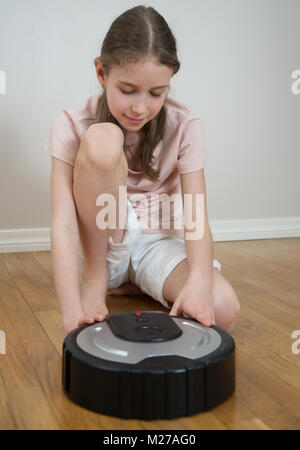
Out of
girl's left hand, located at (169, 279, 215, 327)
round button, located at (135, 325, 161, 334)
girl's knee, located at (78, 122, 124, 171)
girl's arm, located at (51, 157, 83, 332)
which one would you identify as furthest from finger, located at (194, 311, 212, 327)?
girl's knee, located at (78, 122, 124, 171)

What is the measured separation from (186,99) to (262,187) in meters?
0.53

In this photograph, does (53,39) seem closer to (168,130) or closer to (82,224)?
(168,130)

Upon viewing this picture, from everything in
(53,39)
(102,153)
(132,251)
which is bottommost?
(132,251)

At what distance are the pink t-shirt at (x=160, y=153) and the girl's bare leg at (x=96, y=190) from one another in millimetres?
121

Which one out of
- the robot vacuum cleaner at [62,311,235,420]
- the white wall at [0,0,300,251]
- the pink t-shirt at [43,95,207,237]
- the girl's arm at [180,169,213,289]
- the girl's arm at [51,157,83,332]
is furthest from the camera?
the white wall at [0,0,300,251]

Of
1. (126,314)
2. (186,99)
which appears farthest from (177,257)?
(186,99)

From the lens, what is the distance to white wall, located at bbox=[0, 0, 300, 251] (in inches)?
72.2

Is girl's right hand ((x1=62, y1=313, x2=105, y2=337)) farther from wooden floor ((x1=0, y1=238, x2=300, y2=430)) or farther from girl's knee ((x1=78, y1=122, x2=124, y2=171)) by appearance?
girl's knee ((x1=78, y1=122, x2=124, y2=171))

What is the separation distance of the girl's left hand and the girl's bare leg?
186mm

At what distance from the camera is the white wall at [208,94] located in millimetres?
1835

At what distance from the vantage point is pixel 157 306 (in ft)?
4.16

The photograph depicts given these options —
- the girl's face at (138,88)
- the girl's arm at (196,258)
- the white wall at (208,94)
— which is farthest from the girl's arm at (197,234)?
the white wall at (208,94)

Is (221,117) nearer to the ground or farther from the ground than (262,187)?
farther from the ground

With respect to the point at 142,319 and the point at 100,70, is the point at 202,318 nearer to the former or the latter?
the point at 142,319
